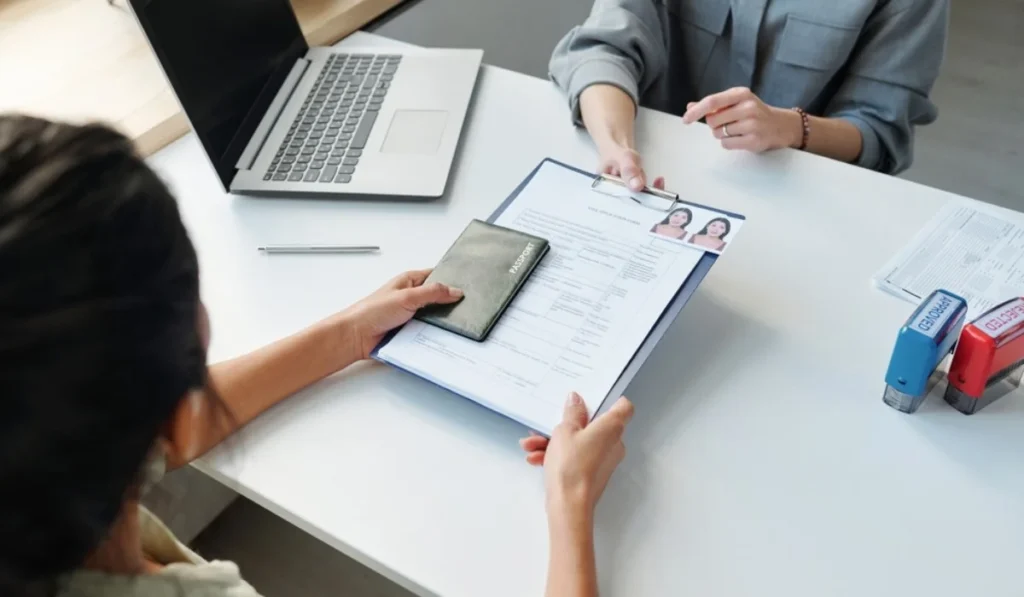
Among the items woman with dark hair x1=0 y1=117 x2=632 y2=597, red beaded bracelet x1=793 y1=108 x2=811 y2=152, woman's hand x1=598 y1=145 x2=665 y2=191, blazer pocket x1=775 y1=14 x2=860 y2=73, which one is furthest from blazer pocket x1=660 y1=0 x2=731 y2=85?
woman with dark hair x1=0 y1=117 x2=632 y2=597

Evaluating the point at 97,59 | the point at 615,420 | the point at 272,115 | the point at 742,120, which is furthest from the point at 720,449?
the point at 97,59

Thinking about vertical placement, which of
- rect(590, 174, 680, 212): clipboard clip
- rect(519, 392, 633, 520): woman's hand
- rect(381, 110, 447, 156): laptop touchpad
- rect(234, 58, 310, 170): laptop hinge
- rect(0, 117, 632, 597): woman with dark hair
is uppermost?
rect(0, 117, 632, 597): woman with dark hair

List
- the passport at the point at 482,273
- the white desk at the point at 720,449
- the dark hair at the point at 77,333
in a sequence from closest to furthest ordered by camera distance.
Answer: the dark hair at the point at 77,333
the white desk at the point at 720,449
the passport at the point at 482,273

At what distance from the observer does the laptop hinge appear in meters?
0.99

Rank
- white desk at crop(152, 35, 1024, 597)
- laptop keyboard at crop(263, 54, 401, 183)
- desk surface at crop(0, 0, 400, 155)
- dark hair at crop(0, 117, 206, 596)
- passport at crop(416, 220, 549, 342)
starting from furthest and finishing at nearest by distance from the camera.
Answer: desk surface at crop(0, 0, 400, 155) < laptop keyboard at crop(263, 54, 401, 183) < passport at crop(416, 220, 549, 342) < white desk at crop(152, 35, 1024, 597) < dark hair at crop(0, 117, 206, 596)

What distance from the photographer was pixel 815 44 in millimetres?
1043

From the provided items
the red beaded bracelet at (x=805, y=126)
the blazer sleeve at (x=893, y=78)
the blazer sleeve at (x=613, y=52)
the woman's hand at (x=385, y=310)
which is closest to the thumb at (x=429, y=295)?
the woman's hand at (x=385, y=310)

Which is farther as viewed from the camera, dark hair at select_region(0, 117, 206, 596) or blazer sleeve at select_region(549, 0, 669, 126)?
blazer sleeve at select_region(549, 0, 669, 126)

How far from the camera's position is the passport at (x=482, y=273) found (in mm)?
739

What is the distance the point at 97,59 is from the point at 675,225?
3.18ft

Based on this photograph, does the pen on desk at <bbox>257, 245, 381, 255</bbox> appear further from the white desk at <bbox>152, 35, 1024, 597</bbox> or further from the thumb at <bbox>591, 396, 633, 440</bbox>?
the thumb at <bbox>591, 396, 633, 440</bbox>

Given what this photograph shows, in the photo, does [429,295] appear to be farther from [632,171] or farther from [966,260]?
[966,260]

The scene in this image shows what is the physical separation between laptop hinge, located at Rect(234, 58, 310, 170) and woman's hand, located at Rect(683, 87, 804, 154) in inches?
21.2

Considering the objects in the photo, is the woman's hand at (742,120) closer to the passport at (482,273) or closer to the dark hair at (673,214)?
the dark hair at (673,214)
